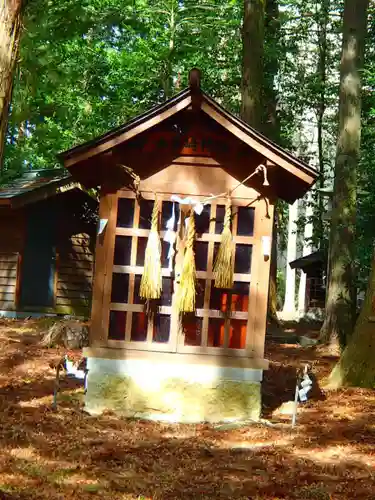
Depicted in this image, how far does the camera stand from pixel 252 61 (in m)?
15.5

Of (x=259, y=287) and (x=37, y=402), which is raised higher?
(x=259, y=287)

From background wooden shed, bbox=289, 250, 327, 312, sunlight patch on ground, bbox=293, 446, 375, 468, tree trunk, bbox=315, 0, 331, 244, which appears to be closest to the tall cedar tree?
tree trunk, bbox=315, 0, 331, 244

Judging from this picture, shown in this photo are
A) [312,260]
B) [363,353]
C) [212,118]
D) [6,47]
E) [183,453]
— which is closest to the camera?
[6,47]

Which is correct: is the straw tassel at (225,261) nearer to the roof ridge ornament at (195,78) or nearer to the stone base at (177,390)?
the stone base at (177,390)

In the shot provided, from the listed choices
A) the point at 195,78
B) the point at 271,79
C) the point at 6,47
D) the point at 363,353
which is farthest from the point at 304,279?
the point at 6,47

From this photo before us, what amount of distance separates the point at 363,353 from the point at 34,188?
11684 mm

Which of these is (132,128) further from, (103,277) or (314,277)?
(314,277)

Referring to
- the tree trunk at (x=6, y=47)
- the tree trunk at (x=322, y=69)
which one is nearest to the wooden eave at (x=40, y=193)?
the tree trunk at (x=322, y=69)

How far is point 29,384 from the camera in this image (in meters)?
11.0

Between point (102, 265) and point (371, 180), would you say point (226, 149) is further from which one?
point (371, 180)

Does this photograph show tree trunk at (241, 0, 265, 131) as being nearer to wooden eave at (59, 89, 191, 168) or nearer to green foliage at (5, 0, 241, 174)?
wooden eave at (59, 89, 191, 168)

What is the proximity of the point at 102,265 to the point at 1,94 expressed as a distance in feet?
11.0

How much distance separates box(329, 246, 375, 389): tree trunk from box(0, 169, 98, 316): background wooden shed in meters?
11.4

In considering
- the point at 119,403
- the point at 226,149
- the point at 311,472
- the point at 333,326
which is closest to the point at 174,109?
the point at 226,149
